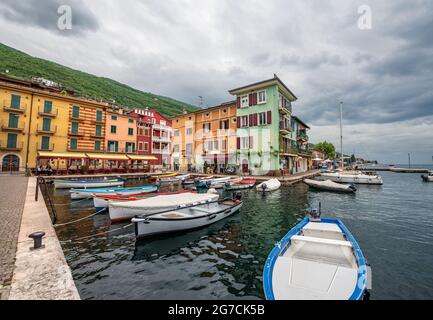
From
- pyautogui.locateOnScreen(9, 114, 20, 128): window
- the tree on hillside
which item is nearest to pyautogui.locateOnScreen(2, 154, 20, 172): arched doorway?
pyautogui.locateOnScreen(9, 114, 20, 128): window

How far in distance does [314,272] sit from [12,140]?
41.4 metres

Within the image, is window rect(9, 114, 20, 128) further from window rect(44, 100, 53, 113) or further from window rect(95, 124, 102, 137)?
window rect(95, 124, 102, 137)

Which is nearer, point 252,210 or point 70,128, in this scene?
point 252,210

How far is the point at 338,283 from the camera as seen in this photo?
12.2 ft

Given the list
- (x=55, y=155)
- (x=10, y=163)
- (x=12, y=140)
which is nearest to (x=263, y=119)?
(x=55, y=155)

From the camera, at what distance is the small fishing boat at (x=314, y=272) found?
11.3 ft

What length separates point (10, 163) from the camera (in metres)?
28.5

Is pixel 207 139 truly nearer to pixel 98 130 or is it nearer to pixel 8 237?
pixel 98 130

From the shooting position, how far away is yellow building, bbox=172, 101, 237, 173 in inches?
1460

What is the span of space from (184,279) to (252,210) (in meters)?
8.59
